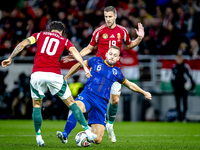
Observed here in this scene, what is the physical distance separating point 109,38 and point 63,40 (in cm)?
188

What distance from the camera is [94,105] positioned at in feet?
22.6

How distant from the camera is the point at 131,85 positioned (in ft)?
23.7

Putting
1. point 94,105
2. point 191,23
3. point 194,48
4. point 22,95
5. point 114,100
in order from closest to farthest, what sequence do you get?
point 94,105 → point 114,100 → point 22,95 → point 194,48 → point 191,23

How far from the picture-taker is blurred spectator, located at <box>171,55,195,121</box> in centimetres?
1445

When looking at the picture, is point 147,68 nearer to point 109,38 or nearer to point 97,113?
point 109,38

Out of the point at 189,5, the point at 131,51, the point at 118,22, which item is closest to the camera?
the point at 131,51

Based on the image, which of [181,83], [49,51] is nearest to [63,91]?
[49,51]

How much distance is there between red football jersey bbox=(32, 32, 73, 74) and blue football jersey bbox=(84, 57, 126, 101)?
34.0 inches

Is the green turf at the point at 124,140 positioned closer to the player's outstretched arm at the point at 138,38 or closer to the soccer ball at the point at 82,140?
the soccer ball at the point at 82,140

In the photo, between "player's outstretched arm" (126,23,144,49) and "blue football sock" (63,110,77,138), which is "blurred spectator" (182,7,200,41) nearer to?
"player's outstretched arm" (126,23,144,49)

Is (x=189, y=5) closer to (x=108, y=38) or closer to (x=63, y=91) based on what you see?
(x=108, y=38)

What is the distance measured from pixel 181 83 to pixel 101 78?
8.18m

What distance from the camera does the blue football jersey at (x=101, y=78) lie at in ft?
22.7

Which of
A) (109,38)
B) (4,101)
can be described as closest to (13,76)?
(4,101)
